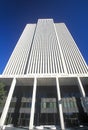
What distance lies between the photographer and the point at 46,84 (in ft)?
180

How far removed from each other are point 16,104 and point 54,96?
48.4 ft

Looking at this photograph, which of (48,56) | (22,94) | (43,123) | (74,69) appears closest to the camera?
(43,123)

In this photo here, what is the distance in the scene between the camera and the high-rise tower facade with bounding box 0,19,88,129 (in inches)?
1718

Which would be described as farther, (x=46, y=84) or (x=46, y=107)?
(x=46, y=84)

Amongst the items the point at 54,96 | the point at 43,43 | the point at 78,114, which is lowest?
the point at 78,114

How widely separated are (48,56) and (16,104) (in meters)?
30.2

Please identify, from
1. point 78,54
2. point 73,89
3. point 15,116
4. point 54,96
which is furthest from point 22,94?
point 78,54

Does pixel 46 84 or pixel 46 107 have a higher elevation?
pixel 46 84

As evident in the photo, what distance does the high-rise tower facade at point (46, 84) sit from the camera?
143 feet

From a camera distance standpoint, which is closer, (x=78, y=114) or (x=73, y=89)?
(x=78, y=114)

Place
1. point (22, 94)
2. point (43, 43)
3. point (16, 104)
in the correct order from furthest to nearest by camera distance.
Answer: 1. point (43, 43)
2. point (22, 94)
3. point (16, 104)

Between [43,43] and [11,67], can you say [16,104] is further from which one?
[43,43]

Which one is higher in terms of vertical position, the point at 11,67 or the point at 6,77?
the point at 11,67

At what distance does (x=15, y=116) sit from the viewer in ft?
148
